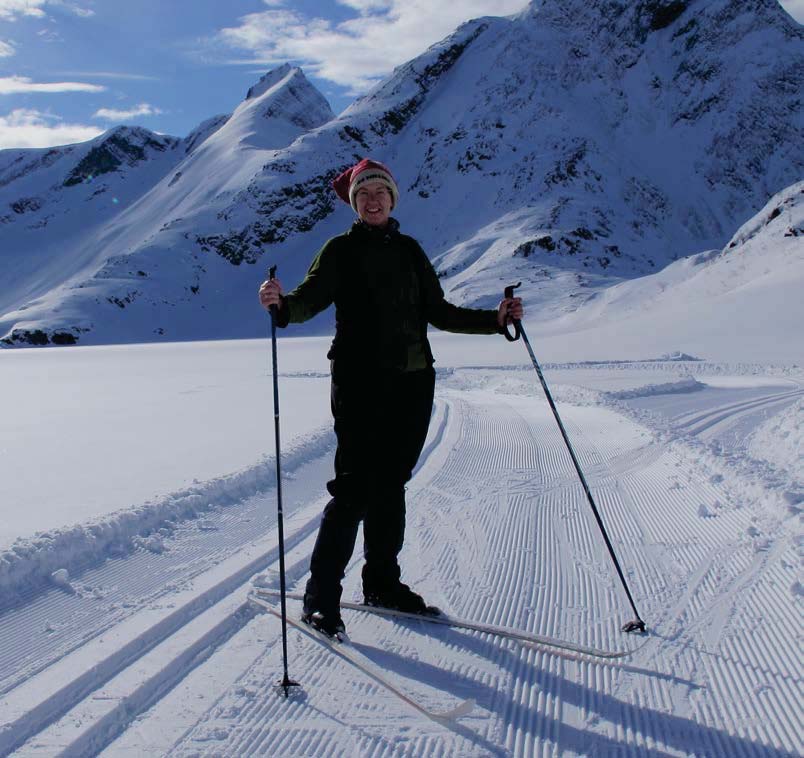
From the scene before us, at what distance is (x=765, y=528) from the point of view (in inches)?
171

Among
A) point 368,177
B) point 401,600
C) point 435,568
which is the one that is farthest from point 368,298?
point 435,568

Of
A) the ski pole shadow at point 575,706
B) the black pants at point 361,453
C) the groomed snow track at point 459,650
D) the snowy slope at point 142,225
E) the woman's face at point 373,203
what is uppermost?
the snowy slope at point 142,225

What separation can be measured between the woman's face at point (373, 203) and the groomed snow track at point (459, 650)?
188 cm

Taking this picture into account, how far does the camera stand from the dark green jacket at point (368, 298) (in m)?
3.12

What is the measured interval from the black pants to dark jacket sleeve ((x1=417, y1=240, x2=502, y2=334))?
1.31 ft

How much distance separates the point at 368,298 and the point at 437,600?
5.11 ft

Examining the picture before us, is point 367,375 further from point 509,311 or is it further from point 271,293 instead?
point 509,311

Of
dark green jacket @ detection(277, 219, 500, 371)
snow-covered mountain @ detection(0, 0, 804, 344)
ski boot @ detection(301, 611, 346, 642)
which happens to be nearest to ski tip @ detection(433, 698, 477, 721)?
ski boot @ detection(301, 611, 346, 642)

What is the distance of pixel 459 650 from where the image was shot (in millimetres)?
2967

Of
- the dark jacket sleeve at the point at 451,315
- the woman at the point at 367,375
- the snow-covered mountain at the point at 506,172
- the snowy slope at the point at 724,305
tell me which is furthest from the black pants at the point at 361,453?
the snow-covered mountain at the point at 506,172

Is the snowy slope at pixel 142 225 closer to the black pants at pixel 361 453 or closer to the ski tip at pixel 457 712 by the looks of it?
the black pants at pixel 361 453

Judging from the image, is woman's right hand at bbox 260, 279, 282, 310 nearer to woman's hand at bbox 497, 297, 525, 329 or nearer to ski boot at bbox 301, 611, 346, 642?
woman's hand at bbox 497, 297, 525, 329

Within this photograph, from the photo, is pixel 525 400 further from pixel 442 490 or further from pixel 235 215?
pixel 235 215

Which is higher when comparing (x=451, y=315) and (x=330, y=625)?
(x=451, y=315)
